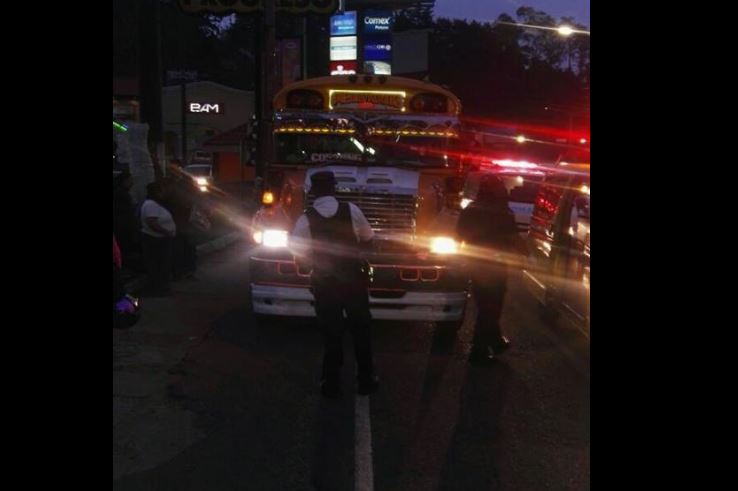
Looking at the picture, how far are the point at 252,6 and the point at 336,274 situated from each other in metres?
16.7

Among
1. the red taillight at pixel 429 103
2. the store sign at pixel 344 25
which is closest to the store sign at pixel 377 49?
the store sign at pixel 344 25

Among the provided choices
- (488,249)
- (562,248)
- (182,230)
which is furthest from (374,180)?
(182,230)

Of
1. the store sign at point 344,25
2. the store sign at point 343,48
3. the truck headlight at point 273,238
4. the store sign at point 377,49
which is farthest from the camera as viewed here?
the store sign at point 344,25

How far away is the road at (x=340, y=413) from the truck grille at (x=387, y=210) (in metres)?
1.16

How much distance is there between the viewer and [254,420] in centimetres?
623

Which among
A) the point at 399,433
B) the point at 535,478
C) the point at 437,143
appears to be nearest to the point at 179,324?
the point at 437,143

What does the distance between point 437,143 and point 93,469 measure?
7.87 meters

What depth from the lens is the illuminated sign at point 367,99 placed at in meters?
10.5

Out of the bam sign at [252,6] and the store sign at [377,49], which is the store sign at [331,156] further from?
the store sign at [377,49]

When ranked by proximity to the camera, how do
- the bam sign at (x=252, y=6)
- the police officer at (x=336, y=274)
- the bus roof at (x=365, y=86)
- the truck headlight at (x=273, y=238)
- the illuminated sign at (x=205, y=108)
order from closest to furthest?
the police officer at (x=336, y=274)
the truck headlight at (x=273, y=238)
the bus roof at (x=365, y=86)
the bam sign at (x=252, y=6)
the illuminated sign at (x=205, y=108)

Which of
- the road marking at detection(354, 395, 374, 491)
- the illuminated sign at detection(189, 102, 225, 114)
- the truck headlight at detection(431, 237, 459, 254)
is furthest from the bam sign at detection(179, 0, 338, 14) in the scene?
the illuminated sign at detection(189, 102, 225, 114)

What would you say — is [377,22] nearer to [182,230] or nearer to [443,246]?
[182,230]

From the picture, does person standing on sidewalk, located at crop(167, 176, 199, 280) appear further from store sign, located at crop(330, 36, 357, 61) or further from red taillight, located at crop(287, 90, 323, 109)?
store sign, located at crop(330, 36, 357, 61)
